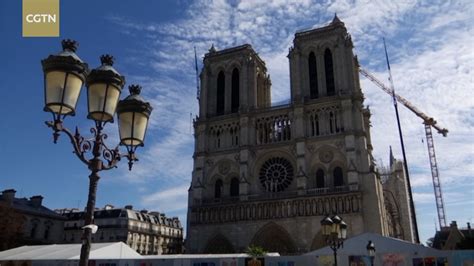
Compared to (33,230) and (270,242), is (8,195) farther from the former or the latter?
(270,242)

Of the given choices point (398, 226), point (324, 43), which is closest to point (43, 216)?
point (324, 43)

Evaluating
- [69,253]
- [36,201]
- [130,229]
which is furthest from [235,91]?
[69,253]

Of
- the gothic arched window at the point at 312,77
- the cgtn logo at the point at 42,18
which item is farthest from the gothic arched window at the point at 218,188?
the cgtn logo at the point at 42,18

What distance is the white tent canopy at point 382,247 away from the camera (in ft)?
59.4

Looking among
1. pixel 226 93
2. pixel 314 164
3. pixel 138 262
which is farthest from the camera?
pixel 226 93

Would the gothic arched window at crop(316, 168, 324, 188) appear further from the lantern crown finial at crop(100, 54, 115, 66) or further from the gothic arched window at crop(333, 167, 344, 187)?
the lantern crown finial at crop(100, 54, 115, 66)

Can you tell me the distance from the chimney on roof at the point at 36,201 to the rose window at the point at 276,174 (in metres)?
26.8

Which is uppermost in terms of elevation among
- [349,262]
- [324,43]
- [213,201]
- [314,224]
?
[324,43]

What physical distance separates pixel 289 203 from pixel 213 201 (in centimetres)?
842

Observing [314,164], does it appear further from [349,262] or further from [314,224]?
[349,262]

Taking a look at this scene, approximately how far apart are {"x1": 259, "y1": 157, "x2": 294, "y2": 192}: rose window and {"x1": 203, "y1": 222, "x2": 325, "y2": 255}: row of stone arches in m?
4.05

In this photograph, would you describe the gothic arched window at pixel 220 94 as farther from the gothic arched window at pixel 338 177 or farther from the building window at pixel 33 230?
the building window at pixel 33 230

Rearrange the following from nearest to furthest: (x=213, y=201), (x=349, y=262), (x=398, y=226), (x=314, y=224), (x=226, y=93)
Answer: (x=349, y=262)
(x=314, y=224)
(x=213, y=201)
(x=226, y=93)
(x=398, y=226)

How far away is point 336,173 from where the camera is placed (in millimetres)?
37500
